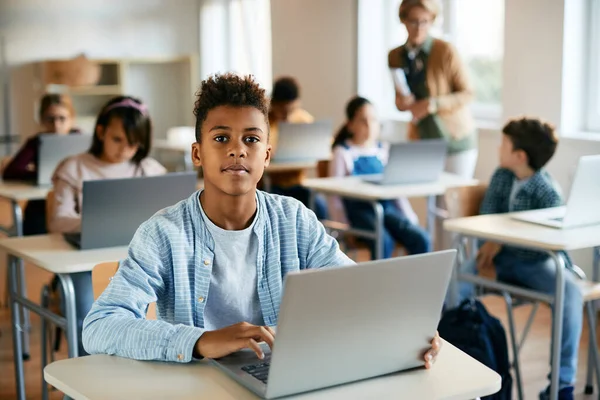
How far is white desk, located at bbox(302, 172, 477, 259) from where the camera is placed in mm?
3887

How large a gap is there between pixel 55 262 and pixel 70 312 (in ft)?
0.49

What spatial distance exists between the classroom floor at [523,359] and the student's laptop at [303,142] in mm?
1407

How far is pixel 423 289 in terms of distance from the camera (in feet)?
4.51

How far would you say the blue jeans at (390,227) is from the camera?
421 cm

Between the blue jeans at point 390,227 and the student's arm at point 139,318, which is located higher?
the student's arm at point 139,318

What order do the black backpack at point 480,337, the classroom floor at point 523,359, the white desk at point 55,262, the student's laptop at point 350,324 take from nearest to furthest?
1. the student's laptop at point 350,324
2. the white desk at point 55,262
3. the black backpack at point 480,337
4. the classroom floor at point 523,359

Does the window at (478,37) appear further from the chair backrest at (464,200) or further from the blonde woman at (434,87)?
the chair backrest at (464,200)

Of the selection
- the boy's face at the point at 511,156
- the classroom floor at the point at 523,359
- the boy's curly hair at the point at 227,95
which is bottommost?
the classroom floor at the point at 523,359

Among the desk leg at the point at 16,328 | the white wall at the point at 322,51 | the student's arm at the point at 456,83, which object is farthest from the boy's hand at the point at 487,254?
the white wall at the point at 322,51

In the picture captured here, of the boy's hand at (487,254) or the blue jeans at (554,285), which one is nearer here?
the blue jeans at (554,285)

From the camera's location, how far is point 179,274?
165 cm

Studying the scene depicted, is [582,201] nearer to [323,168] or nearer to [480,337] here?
[480,337]

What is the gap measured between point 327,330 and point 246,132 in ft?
1.66

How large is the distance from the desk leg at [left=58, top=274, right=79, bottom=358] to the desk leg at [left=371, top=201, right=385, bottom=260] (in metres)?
1.72
